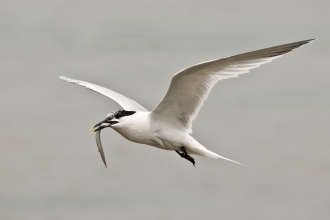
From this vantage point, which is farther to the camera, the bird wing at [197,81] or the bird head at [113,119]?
the bird head at [113,119]

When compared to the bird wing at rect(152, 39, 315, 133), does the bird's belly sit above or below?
below

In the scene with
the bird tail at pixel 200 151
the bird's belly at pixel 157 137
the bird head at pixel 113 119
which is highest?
the bird head at pixel 113 119

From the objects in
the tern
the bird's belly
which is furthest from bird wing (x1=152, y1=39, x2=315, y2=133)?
the bird's belly

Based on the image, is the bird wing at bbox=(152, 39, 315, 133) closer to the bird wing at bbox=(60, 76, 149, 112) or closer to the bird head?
the bird head

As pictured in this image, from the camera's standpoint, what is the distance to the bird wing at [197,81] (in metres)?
12.1

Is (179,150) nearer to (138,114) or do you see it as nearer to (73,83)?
(138,114)

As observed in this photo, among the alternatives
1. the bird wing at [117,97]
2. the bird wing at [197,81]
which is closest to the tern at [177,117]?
the bird wing at [197,81]

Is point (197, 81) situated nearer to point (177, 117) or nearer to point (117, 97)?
point (177, 117)

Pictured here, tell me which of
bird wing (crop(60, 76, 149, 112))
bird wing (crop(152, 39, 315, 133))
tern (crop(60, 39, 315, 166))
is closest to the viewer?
bird wing (crop(152, 39, 315, 133))

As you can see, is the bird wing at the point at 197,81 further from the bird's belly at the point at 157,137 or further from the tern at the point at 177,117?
the bird's belly at the point at 157,137

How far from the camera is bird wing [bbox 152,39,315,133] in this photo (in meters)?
12.1

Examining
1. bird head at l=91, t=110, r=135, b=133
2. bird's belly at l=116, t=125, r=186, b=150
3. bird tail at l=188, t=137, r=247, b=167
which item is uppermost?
bird head at l=91, t=110, r=135, b=133

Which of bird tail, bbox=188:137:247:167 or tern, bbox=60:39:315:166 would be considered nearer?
tern, bbox=60:39:315:166

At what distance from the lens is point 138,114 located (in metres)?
13.9
